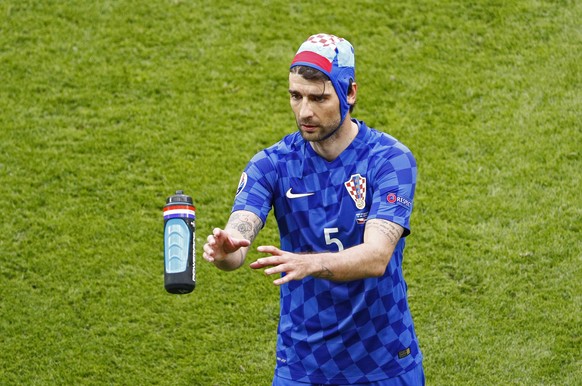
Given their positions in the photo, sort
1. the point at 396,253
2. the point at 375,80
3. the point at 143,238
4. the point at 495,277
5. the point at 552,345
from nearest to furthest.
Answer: the point at 396,253 → the point at 552,345 → the point at 495,277 → the point at 143,238 → the point at 375,80

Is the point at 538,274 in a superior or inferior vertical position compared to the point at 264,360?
superior

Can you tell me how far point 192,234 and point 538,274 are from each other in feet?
14.5

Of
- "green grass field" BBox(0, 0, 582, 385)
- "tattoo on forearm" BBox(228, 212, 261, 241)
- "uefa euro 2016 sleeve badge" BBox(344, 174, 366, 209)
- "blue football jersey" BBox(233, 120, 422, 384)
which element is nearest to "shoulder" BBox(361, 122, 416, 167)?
"blue football jersey" BBox(233, 120, 422, 384)

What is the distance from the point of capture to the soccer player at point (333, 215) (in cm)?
557

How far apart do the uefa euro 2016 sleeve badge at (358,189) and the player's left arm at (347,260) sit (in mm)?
212

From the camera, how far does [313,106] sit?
5570mm

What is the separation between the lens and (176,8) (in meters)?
11.6

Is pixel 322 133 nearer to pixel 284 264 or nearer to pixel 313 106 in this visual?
pixel 313 106

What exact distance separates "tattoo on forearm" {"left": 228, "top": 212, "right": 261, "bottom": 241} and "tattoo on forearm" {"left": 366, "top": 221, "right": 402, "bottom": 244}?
Result: 638 mm

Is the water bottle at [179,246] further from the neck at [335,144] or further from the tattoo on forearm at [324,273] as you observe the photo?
the neck at [335,144]

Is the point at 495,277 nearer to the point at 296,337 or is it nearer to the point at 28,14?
the point at 296,337

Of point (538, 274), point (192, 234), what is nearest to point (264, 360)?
point (538, 274)

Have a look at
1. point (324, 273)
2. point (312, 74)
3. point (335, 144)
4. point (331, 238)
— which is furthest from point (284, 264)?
point (312, 74)

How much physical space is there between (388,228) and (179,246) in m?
1.10
